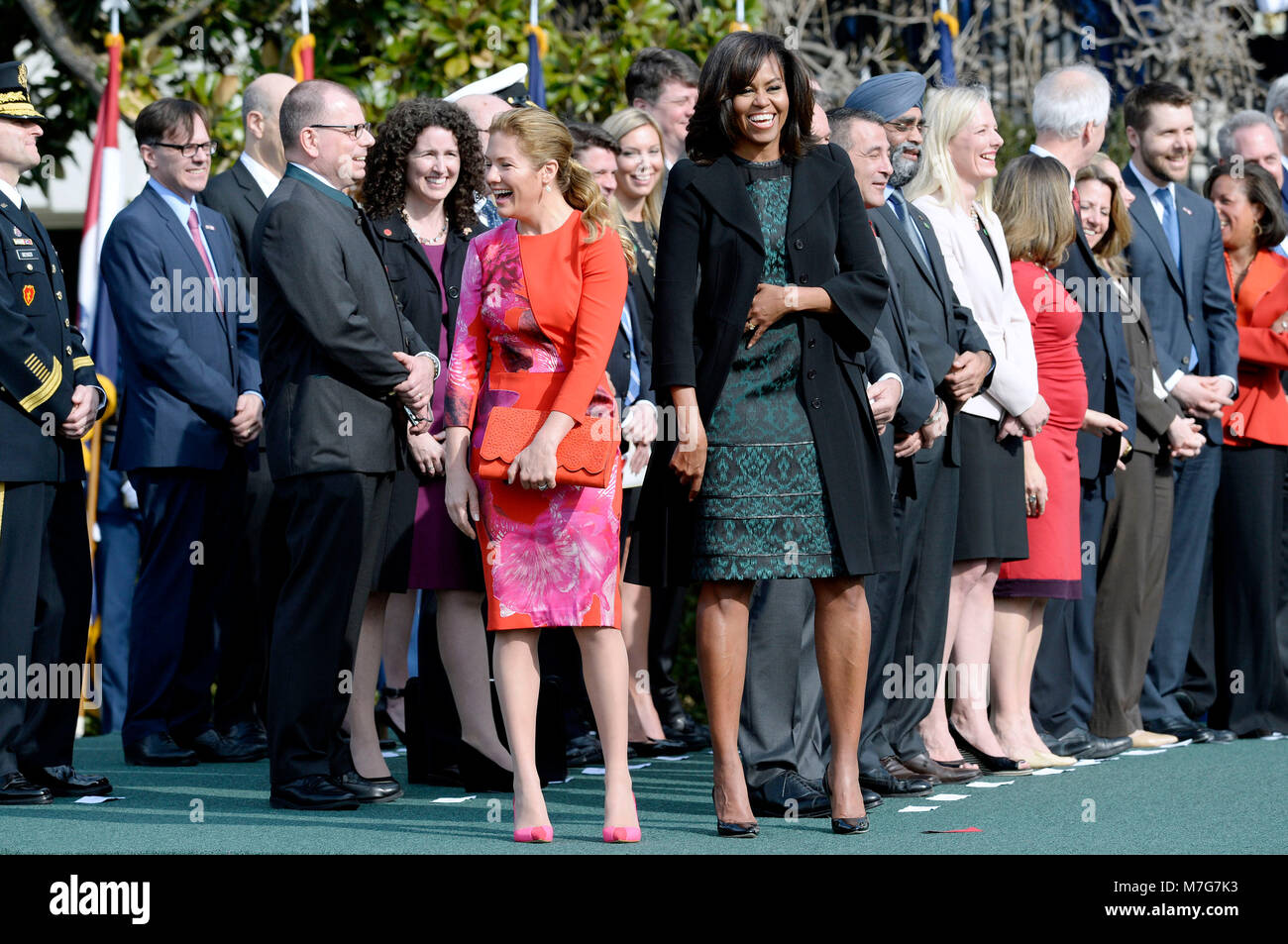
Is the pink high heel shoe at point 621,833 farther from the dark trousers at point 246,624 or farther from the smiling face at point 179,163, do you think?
the smiling face at point 179,163

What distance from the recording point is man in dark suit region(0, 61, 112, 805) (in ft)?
19.9

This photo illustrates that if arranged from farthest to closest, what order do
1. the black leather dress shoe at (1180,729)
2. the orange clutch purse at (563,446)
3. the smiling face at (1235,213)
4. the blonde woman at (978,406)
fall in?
1. the smiling face at (1235,213)
2. the black leather dress shoe at (1180,729)
3. the blonde woman at (978,406)
4. the orange clutch purse at (563,446)

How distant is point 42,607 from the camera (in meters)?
6.29

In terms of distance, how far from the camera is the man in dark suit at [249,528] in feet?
24.7

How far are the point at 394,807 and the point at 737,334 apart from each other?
72.4 inches

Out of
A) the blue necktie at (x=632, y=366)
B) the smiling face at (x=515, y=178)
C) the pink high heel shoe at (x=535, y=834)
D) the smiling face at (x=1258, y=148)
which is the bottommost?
the pink high heel shoe at (x=535, y=834)

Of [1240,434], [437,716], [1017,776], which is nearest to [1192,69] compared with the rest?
[1240,434]

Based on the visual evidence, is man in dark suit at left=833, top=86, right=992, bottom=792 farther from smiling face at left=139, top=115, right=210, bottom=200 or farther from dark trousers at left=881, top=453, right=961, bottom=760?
smiling face at left=139, top=115, right=210, bottom=200

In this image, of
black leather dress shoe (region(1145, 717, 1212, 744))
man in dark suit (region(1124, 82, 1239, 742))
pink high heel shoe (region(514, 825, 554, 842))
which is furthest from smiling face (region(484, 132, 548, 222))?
black leather dress shoe (region(1145, 717, 1212, 744))

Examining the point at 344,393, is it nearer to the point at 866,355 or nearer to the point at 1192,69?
the point at 866,355

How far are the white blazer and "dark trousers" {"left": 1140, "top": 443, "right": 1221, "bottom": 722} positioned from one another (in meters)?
1.73

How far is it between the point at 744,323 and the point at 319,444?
55.2 inches

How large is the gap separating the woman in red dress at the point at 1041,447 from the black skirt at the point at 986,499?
288 millimetres

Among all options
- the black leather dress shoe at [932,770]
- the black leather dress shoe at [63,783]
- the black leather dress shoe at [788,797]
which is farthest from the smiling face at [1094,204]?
the black leather dress shoe at [63,783]
